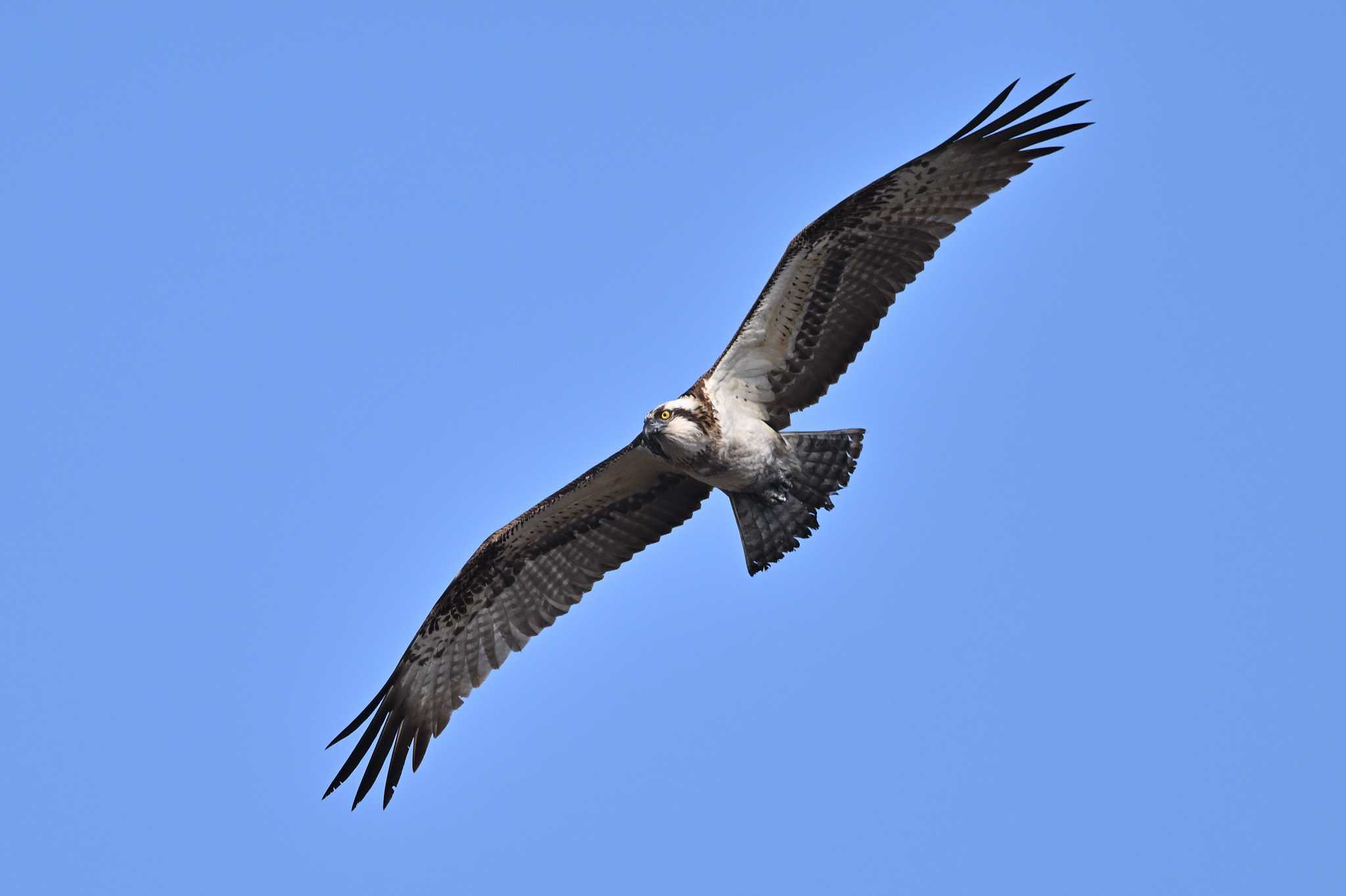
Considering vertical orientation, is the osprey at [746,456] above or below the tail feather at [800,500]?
above

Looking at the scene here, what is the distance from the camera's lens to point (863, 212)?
13.8 metres

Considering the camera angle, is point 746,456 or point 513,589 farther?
point 513,589

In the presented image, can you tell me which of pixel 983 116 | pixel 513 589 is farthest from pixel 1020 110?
pixel 513 589

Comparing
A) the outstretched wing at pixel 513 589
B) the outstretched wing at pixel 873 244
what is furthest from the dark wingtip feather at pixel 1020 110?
the outstretched wing at pixel 513 589

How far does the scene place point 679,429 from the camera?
14.0 metres

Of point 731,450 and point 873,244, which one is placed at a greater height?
point 873,244

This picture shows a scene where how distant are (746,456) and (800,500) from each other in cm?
63

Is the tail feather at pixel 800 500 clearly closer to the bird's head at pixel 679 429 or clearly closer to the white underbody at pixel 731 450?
the white underbody at pixel 731 450

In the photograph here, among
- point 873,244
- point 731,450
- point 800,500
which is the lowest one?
point 800,500

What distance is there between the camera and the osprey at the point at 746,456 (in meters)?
13.9

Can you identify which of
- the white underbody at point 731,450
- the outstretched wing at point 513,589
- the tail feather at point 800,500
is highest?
the outstretched wing at point 513,589

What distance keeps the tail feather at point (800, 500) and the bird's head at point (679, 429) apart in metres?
0.80

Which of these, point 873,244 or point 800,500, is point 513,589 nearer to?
point 800,500

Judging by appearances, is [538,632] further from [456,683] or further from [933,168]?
[933,168]
